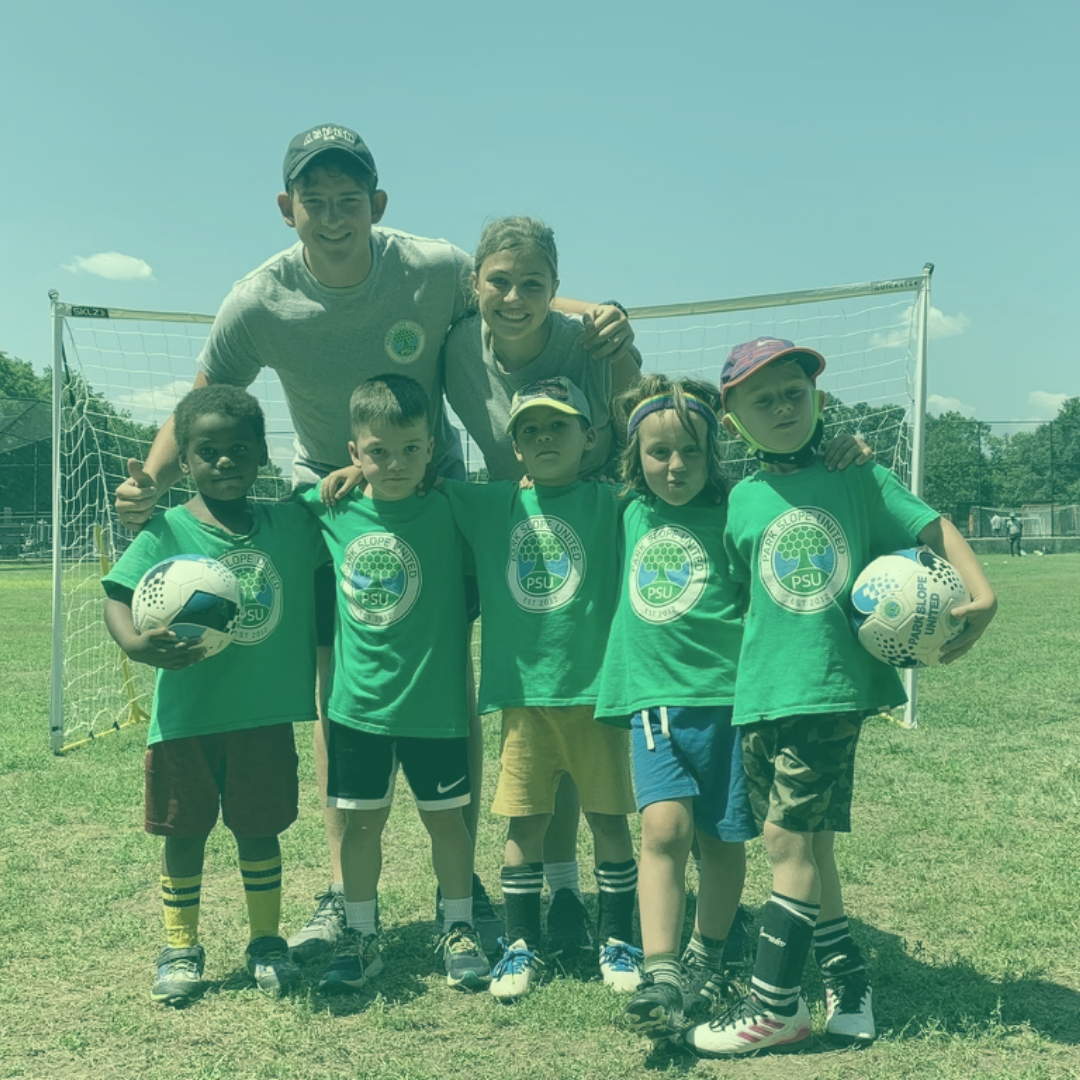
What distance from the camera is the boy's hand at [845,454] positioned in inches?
121

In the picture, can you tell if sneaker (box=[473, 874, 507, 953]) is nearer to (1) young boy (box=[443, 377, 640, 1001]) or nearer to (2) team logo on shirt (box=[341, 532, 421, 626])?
(1) young boy (box=[443, 377, 640, 1001])

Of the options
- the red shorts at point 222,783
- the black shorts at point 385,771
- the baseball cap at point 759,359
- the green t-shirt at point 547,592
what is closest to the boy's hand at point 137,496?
the red shorts at point 222,783

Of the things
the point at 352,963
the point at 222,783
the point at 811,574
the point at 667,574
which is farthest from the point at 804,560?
the point at 222,783

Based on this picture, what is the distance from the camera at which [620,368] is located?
3676mm

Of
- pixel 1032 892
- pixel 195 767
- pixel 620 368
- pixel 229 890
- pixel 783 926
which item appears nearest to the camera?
pixel 783 926

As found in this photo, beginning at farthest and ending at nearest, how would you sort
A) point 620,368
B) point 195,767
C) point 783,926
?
point 620,368, point 195,767, point 783,926

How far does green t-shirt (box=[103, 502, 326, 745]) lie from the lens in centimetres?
344

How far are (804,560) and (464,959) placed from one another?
63.0 inches

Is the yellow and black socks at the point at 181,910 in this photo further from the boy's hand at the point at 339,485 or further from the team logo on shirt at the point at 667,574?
the team logo on shirt at the point at 667,574

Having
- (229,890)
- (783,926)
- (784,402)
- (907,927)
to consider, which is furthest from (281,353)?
(907,927)

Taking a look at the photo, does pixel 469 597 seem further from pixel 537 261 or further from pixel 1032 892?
pixel 1032 892

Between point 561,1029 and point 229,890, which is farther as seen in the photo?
point 229,890

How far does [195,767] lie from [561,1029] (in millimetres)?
1359

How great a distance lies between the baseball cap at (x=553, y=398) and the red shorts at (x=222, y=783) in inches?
49.5
